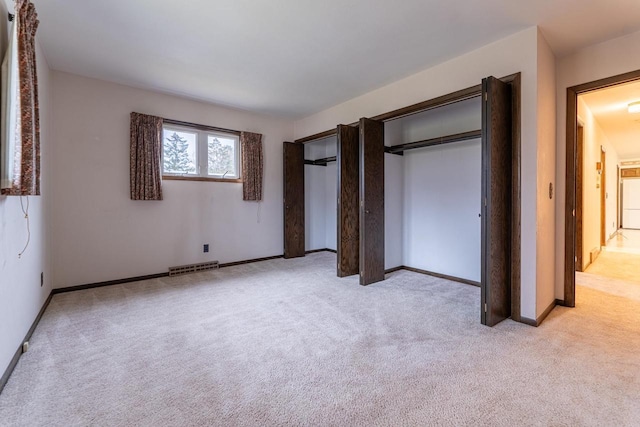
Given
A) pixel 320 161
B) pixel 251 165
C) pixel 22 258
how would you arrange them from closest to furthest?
1. pixel 22 258
2. pixel 251 165
3. pixel 320 161

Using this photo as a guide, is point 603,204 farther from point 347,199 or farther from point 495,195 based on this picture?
point 347,199

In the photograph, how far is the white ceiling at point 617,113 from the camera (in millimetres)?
3772

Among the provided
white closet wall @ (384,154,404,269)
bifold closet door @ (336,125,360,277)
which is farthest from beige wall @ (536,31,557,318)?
bifold closet door @ (336,125,360,277)

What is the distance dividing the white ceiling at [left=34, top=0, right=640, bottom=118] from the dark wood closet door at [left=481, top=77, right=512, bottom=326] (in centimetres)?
60

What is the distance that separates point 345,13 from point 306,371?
268 centimetres

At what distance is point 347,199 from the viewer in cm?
409

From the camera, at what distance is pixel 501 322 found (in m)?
2.56

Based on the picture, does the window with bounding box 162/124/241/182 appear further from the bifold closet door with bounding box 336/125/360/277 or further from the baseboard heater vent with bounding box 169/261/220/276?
the bifold closet door with bounding box 336/125/360/277

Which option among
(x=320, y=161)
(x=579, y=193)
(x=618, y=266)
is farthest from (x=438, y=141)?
(x=618, y=266)

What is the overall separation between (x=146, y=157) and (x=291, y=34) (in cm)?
261

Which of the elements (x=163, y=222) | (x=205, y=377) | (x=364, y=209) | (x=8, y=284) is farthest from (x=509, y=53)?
(x=163, y=222)

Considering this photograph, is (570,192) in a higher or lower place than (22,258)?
higher

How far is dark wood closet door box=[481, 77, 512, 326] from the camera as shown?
97.0 inches

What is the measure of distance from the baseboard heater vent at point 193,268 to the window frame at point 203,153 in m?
1.31
